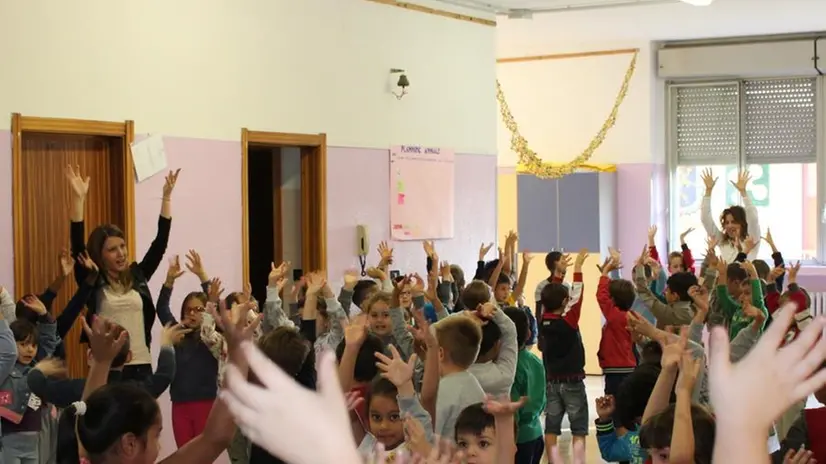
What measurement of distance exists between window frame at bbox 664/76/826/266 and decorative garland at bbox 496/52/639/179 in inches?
28.1

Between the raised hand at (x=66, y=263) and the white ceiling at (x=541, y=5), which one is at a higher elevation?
the white ceiling at (x=541, y=5)

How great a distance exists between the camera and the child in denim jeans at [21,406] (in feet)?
13.9

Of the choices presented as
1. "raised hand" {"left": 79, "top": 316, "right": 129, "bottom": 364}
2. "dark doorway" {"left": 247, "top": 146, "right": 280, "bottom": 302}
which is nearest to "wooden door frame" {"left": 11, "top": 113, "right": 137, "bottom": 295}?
"dark doorway" {"left": 247, "top": 146, "right": 280, "bottom": 302}

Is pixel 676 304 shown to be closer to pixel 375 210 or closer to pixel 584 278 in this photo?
pixel 375 210

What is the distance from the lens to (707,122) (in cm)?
1180

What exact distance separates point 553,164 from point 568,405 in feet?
16.4

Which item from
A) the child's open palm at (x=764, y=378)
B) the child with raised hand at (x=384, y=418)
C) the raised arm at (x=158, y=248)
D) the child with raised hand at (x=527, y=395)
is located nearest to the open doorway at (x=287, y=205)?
the raised arm at (x=158, y=248)

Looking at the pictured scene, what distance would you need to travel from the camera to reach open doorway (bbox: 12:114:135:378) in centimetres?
577

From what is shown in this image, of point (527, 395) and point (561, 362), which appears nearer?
point (527, 395)

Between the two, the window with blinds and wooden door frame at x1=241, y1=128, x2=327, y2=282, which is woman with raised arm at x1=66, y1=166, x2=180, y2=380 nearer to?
wooden door frame at x1=241, y1=128, x2=327, y2=282

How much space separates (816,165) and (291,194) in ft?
20.0

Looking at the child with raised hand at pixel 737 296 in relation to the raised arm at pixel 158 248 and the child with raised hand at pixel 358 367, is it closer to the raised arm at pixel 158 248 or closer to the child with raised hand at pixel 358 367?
the child with raised hand at pixel 358 367

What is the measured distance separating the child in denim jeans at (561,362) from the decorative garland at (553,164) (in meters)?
4.67

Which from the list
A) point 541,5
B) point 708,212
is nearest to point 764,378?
point 708,212
